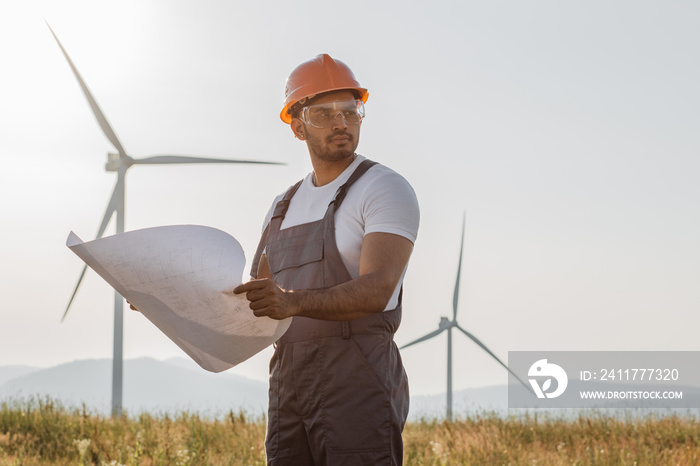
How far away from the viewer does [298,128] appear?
14.6 feet

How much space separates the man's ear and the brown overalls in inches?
19.0

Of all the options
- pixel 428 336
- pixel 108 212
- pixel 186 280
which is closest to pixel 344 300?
pixel 186 280

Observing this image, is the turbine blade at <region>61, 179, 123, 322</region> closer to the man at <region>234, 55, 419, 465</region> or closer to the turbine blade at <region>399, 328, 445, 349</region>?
the turbine blade at <region>399, 328, 445, 349</region>

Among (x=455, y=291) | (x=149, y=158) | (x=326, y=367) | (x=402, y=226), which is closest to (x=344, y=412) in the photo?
(x=326, y=367)

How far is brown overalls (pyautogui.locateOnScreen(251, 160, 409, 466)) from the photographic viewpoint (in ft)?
Result: 12.1

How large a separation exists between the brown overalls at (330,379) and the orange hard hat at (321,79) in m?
0.49

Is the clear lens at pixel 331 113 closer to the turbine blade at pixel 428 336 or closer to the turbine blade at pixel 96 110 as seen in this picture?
the turbine blade at pixel 96 110

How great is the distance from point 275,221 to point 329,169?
16.6 inches

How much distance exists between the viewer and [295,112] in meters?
4.43

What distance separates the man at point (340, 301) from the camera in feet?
11.6

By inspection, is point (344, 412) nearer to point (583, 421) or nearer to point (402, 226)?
point (402, 226)

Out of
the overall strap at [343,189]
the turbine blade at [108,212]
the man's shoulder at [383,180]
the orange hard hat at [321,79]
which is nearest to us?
the man's shoulder at [383,180]

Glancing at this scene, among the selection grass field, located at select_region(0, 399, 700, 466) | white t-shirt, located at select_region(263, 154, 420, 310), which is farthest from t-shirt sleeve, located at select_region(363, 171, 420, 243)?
grass field, located at select_region(0, 399, 700, 466)

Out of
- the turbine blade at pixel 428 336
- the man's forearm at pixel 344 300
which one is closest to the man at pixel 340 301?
the man's forearm at pixel 344 300
